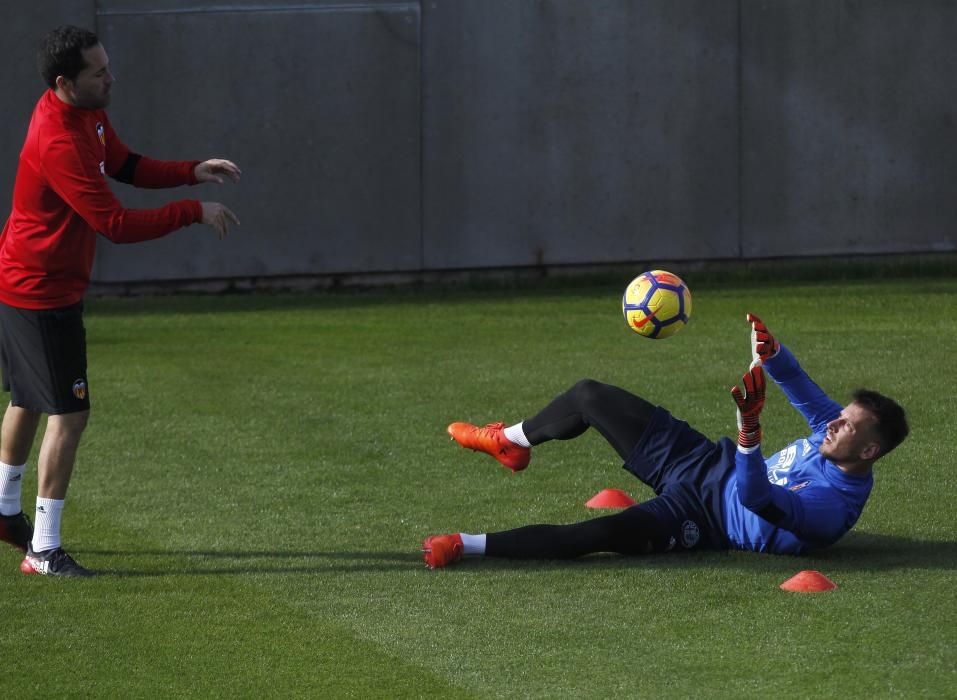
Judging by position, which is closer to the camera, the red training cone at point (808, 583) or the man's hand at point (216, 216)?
the red training cone at point (808, 583)

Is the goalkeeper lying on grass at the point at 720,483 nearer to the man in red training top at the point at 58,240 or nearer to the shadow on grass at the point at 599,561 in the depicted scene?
the shadow on grass at the point at 599,561

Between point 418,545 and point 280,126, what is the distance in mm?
10626

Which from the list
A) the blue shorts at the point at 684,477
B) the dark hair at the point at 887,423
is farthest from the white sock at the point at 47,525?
the dark hair at the point at 887,423

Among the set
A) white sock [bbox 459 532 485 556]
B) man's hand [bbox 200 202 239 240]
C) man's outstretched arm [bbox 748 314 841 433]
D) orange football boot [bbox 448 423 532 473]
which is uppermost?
man's hand [bbox 200 202 239 240]

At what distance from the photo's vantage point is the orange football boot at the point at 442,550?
668 cm

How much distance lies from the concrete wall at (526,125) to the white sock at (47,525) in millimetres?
10167

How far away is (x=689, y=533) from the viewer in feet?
22.3

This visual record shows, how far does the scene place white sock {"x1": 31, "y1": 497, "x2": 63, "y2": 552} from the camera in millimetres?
6711

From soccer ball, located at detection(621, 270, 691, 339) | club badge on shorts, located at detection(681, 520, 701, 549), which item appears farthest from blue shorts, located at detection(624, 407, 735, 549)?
soccer ball, located at detection(621, 270, 691, 339)

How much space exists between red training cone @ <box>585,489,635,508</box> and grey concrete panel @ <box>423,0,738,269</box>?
384 inches

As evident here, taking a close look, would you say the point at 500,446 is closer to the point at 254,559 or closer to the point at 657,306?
the point at 657,306

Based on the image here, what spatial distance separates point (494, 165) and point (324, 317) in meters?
3.46

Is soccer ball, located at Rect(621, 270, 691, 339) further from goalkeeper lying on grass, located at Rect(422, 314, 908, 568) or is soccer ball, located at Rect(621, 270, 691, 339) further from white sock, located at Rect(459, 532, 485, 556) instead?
white sock, located at Rect(459, 532, 485, 556)

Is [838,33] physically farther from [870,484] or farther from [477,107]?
[870,484]
